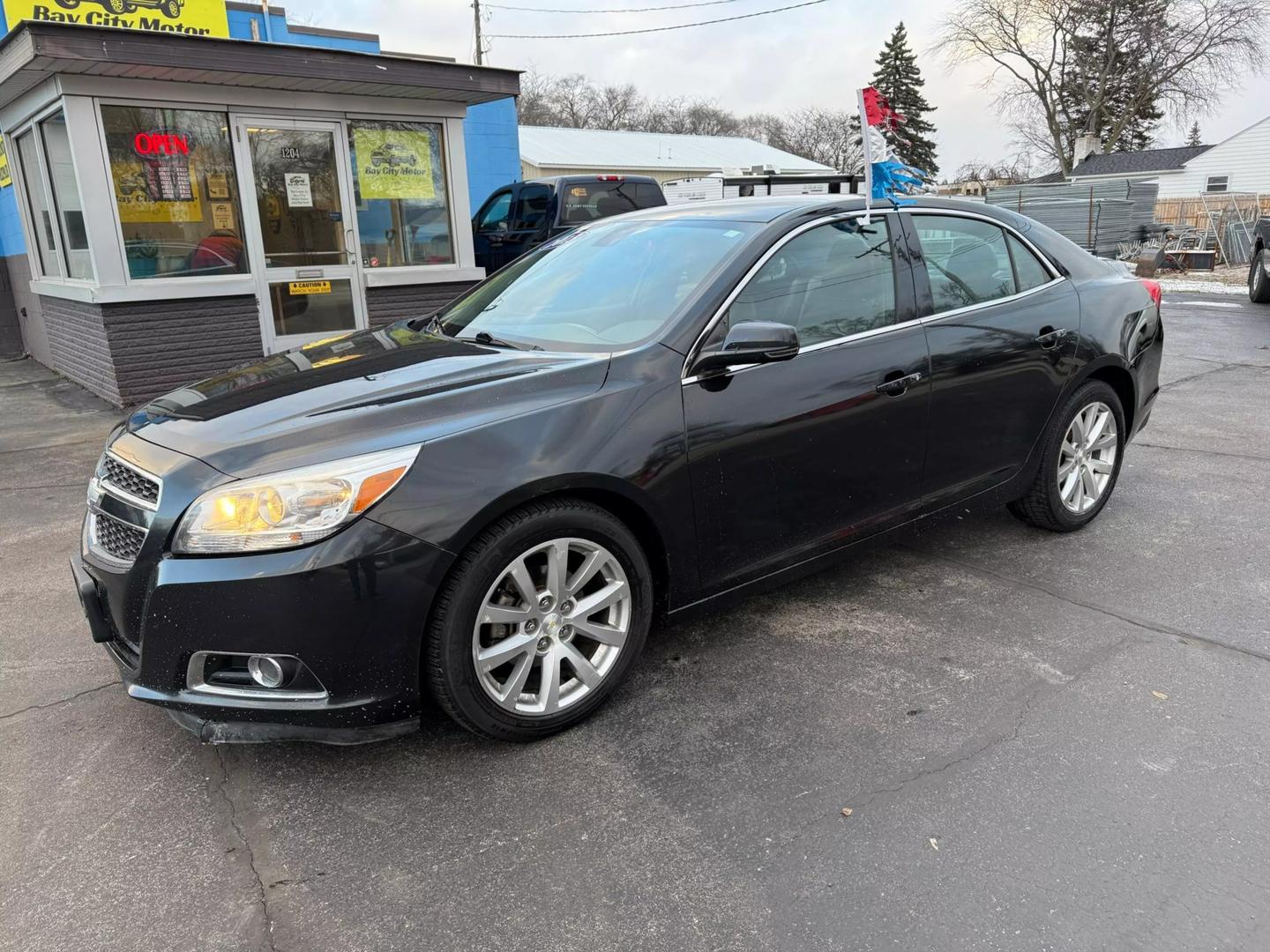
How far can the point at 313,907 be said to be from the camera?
2240mm

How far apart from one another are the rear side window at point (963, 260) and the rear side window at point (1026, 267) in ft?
0.15

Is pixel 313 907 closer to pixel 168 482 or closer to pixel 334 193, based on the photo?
pixel 168 482

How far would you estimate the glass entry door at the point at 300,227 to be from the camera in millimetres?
8430

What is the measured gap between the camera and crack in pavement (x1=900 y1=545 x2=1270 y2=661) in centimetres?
341

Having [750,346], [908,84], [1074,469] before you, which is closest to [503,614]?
[750,346]

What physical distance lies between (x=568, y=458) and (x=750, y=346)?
731 millimetres

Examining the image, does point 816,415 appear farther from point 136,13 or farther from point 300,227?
point 136,13

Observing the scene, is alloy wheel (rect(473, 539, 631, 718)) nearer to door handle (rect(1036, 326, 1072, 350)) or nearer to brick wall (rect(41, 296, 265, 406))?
door handle (rect(1036, 326, 1072, 350))

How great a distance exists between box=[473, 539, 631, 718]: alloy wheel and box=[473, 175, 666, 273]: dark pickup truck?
28.6ft

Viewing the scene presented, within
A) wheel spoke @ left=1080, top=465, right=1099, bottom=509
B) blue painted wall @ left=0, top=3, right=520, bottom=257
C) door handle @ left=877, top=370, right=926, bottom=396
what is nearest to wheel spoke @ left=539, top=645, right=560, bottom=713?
door handle @ left=877, top=370, right=926, bottom=396

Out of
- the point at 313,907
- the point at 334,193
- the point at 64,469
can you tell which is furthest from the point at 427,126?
the point at 313,907

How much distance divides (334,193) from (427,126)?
1.24m

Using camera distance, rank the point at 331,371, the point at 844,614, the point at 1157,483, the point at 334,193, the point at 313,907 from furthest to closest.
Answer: the point at 334,193, the point at 1157,483, the point at 844,614, the point at 331,371, the point at 313,907

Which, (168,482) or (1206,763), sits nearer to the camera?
(168,482)
